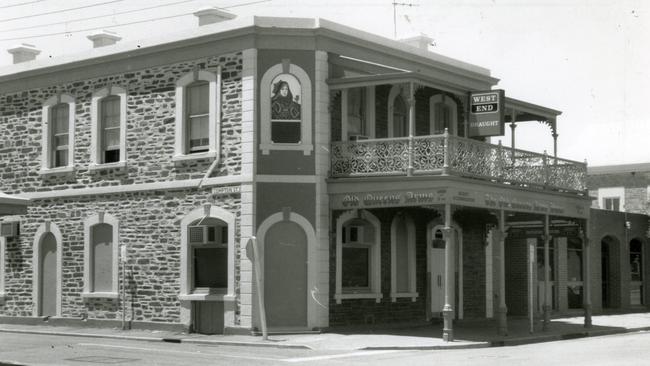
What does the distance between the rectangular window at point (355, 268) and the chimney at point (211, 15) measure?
6737 mm

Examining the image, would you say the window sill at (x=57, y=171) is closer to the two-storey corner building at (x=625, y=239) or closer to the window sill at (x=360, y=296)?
the window sill at (x=360, y=296)

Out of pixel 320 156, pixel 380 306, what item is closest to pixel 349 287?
pixel 380 306

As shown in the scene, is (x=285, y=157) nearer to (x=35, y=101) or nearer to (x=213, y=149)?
(x=213, y=149)

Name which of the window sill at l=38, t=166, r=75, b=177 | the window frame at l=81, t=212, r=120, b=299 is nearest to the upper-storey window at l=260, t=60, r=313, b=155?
the window frame at l=81, t=212, r=120, b=299

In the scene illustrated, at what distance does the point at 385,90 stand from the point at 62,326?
10.9m

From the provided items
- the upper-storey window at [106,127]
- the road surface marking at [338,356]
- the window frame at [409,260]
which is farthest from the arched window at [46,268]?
the road surface marking at [338,356]

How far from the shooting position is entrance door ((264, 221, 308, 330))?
2278cm

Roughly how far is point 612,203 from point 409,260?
18835 mm

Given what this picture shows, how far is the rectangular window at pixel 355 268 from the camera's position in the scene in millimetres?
23955

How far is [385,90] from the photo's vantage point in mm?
25688

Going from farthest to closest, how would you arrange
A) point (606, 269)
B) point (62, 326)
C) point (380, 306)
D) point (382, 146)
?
point (606, 269)
point (62, 326)
point (380, 306)
point (382, 146)

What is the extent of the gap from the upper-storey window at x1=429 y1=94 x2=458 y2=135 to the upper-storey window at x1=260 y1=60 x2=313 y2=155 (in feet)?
17.4

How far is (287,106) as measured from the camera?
23219 millimetres

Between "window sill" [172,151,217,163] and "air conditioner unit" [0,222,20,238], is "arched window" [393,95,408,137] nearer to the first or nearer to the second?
"window sill" [172,151,217,163]
